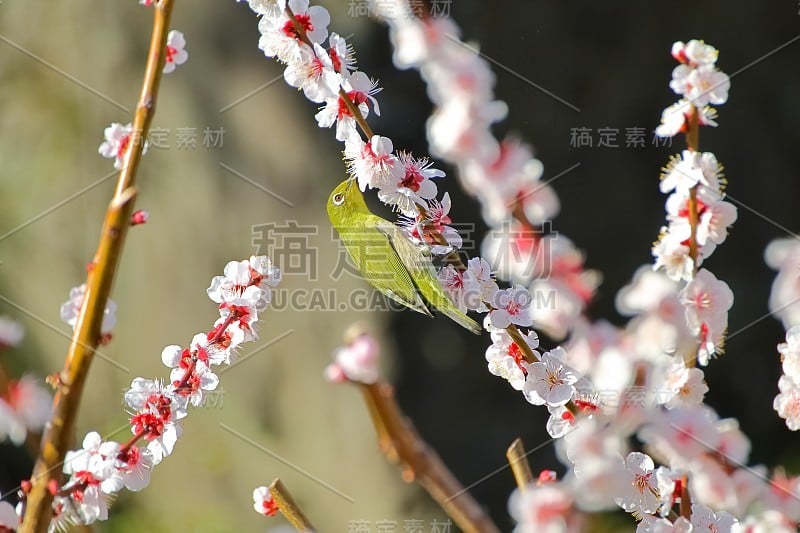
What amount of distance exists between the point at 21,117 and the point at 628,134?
4.62 ft

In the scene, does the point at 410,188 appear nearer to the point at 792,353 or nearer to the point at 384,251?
the point at 384,251

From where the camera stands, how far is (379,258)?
0.57m

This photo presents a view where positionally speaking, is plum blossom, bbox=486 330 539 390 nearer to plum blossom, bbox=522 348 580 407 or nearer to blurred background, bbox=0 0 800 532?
plum blossom, bbox=522 348 580 407

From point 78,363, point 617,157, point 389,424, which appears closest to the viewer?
point 389,424

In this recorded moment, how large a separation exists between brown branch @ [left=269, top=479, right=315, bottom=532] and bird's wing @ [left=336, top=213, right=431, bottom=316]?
0.21m

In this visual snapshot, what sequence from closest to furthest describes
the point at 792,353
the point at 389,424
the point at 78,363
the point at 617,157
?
1. the point at 389,424
2. the point at 78,363
3. the point at 792,353
4. the point at 617,157

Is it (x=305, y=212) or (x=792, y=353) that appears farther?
(x=305, y=212)

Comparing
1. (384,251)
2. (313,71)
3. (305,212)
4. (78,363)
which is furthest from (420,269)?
(305,212)

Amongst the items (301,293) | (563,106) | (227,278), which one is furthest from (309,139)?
(227,278)

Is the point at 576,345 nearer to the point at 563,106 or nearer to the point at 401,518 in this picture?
the point at 563,106

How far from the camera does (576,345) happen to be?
35 cm

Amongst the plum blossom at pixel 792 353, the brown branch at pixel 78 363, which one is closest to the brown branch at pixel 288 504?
the brown branch at pixel 78 363

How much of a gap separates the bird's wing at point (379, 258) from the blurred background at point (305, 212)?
2.81 feet

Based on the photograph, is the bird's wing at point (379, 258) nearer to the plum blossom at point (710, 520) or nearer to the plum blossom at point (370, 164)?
the plum blossom at point (370, 164)
